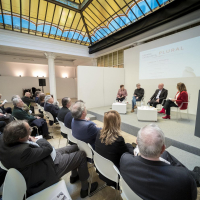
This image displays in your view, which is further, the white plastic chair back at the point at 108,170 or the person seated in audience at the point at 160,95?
the person seated in audience at the point at 160,95

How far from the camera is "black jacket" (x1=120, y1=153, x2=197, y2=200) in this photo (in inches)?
30.2

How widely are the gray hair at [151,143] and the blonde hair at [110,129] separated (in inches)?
15.8

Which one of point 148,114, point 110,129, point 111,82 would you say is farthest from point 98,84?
point 110,129

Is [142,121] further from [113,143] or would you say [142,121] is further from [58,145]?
[113,143]

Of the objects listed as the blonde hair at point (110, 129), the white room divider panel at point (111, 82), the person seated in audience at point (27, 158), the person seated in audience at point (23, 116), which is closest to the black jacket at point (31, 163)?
the person seated in audience at point (27, 158)

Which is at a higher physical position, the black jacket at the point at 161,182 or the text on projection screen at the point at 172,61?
the text on projection screen at the point at 172,61

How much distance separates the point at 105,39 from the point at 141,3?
10.3ft

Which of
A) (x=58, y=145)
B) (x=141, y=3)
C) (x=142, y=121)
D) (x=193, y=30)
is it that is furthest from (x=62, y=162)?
(x=141, y=3)

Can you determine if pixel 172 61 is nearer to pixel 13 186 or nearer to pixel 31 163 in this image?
pixel 31 163

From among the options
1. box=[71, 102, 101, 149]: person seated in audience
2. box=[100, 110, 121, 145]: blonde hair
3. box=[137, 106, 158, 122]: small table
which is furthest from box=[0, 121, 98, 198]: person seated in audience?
box=[137, 106, 158, 122]: small table

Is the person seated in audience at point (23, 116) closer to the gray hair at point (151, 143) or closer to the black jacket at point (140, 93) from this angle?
the gray hair at point (151, 143)

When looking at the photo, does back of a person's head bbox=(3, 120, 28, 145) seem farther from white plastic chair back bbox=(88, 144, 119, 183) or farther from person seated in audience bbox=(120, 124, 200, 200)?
person seated in audience bbox=(120, 124, 200, 200)

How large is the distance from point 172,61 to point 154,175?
5.46 meters

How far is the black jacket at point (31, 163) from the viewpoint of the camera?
1053 mm
